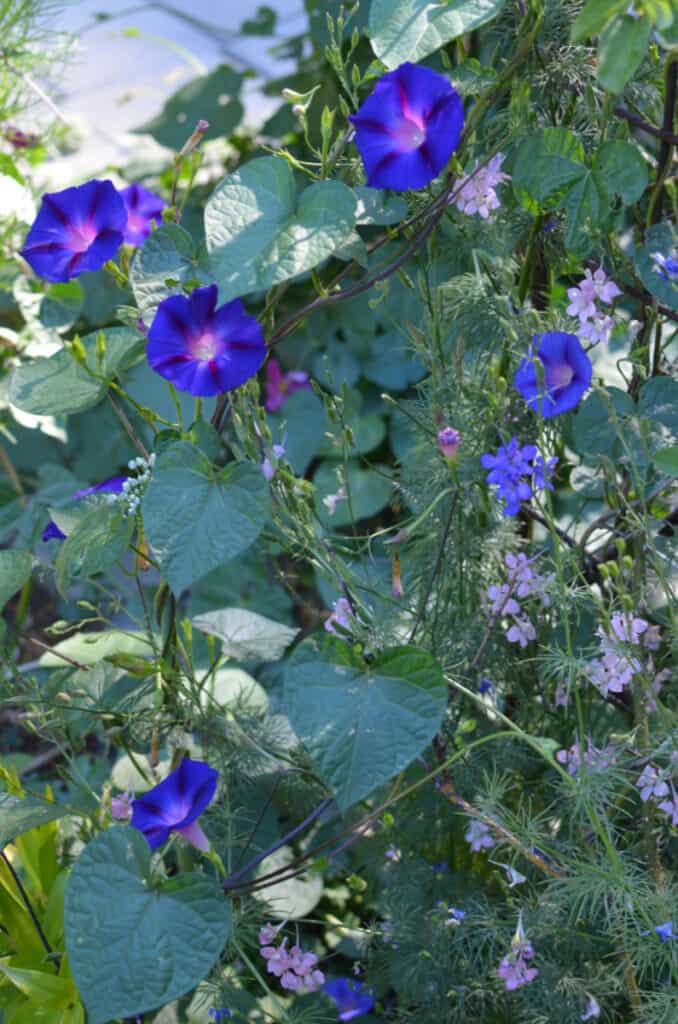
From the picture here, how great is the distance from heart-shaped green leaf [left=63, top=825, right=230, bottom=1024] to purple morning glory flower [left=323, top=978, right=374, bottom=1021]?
35 cm

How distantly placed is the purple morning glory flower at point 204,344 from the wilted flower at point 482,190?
0.23 meters

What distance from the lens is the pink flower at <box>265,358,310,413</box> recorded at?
192 cm

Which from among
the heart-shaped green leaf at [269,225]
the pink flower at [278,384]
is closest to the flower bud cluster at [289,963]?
the heart-shaped green leaf at [269,225]

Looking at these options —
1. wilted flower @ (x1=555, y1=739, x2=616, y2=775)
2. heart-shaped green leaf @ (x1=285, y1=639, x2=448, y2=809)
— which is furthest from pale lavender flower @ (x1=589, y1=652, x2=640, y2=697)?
heart-shaped green leaf @ (x1=285, y1=639, x2=448, y2=809)

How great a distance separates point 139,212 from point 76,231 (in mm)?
256

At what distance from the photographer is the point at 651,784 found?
902 mm

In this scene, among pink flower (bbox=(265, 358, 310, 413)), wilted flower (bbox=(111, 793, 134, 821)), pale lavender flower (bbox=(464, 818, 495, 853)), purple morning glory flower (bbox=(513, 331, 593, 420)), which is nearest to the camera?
purple morning glory flower (bbox=(513, 331, 593, 420))

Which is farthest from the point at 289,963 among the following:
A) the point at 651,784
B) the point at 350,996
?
the point at 651,784

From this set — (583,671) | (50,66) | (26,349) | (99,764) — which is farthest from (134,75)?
(583,671)

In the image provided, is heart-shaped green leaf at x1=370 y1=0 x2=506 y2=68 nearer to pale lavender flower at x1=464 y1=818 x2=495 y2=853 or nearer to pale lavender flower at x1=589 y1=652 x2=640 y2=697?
pale lavender flower at x1=589 y1=652 x2=640 y2=697

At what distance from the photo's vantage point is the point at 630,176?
0.89 m

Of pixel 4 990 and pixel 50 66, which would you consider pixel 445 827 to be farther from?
pixel 50 66

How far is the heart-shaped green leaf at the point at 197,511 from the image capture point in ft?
2.56

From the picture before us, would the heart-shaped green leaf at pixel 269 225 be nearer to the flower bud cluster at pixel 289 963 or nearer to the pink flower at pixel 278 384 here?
the flower bud cluster at pixel 289 963
